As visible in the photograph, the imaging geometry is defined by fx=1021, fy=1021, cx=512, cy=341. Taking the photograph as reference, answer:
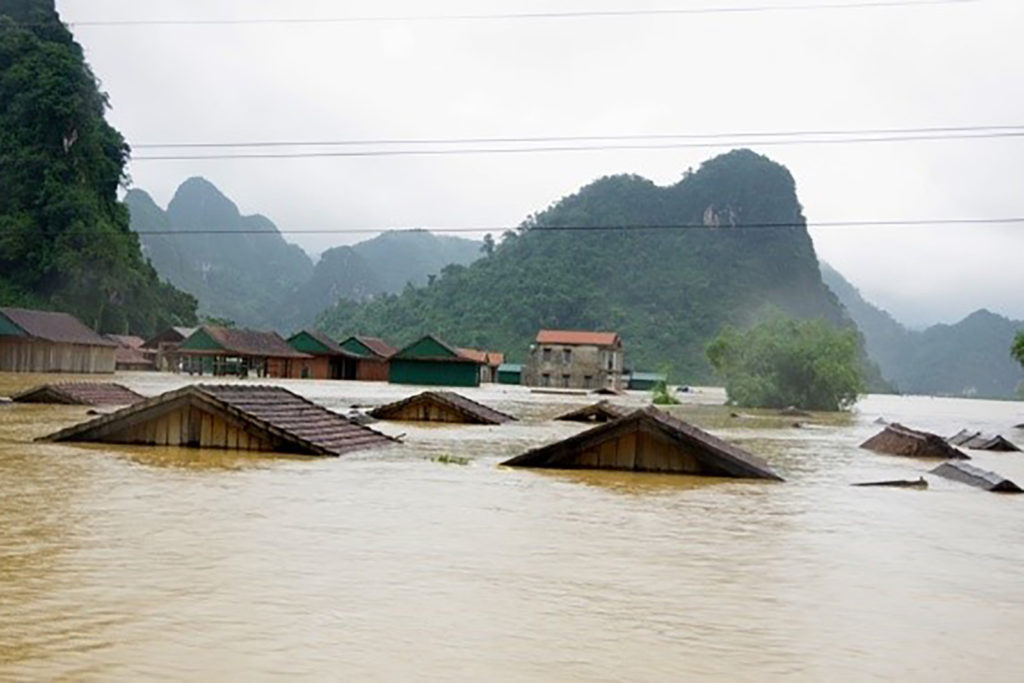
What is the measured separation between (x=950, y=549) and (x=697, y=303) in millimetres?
116092

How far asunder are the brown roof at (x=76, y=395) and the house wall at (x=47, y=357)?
2846 centimetres

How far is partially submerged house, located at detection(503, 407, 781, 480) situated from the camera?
1416 cm

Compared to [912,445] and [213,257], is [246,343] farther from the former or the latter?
[213,257]

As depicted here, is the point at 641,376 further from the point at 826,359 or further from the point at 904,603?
the point at 904,603

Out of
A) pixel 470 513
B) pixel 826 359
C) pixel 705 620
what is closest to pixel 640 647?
pixel 705 620

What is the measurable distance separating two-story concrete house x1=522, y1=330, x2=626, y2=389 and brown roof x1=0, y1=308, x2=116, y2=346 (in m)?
40.1

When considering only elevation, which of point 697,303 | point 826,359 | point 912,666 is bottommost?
point 912,666

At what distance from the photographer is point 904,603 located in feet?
22.0

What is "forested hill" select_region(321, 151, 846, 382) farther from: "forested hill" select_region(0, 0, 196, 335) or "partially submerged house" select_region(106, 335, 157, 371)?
"forested hill" select_region(0, 0, 196, 335)

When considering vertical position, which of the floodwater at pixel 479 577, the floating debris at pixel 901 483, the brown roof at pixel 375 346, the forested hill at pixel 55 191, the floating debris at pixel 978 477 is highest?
the forested hill at pixel 55 191

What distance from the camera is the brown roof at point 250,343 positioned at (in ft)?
217

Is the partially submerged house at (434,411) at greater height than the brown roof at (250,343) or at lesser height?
lesser

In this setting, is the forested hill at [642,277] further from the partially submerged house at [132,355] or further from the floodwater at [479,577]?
the floodwater at [479,577]

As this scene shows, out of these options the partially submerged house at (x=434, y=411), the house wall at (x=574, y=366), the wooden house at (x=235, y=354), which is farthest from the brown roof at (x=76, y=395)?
the house wall at (x=574, y=366)
